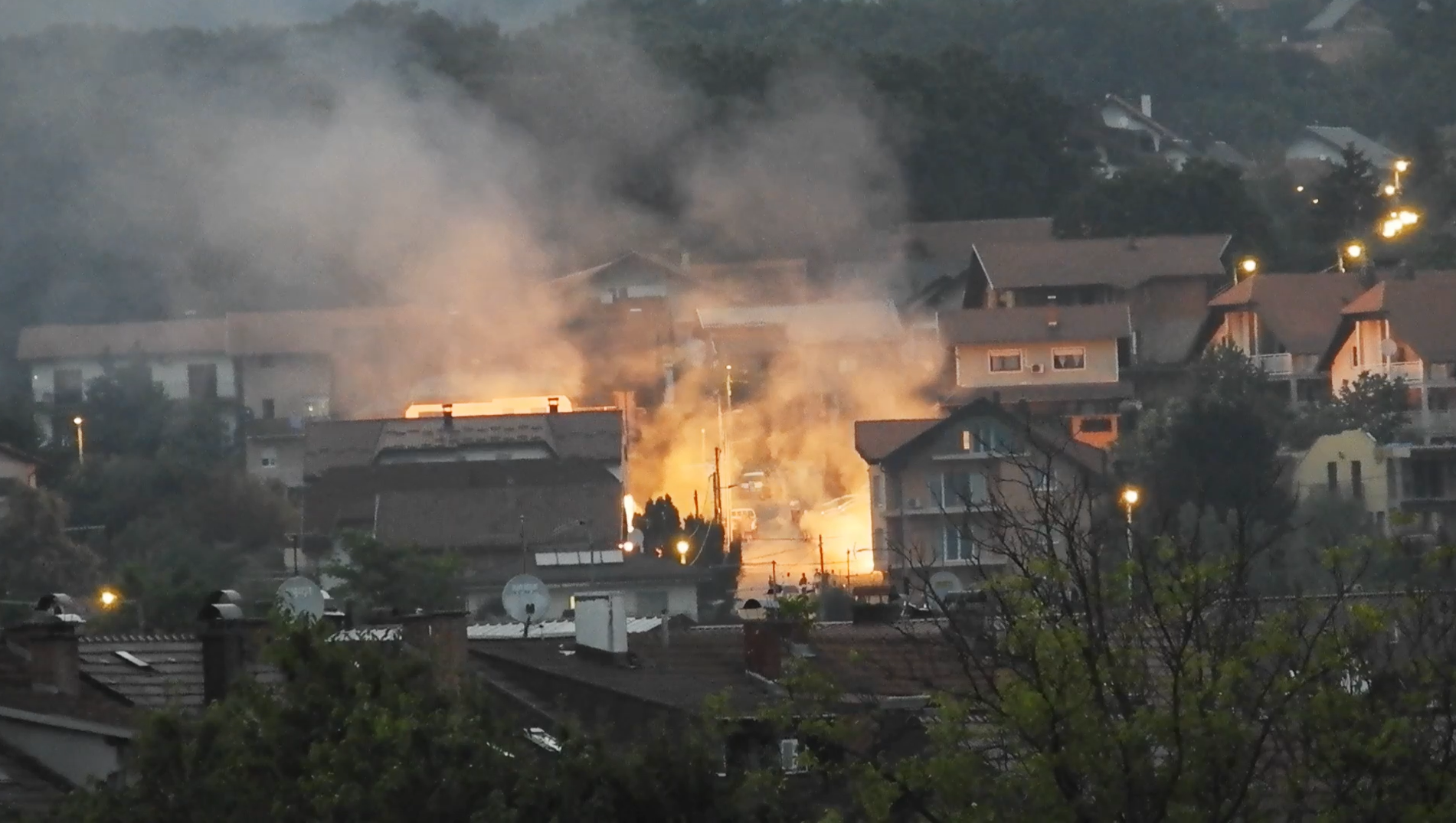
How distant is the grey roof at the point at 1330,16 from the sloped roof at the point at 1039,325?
66.5 m

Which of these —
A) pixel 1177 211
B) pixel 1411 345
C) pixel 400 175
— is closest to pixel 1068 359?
pixel 1411 345

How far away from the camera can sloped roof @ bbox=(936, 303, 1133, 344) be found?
1905 inches

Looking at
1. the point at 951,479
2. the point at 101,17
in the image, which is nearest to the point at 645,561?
the point at 951,479

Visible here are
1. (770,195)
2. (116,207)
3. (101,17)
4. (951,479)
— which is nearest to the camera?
(951,479)

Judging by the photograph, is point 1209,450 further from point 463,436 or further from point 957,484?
point 463,436

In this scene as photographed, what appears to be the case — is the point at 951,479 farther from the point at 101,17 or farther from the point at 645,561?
the point at 101,17

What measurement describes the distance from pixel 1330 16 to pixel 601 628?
9981cm

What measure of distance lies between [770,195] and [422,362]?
10.5 meters

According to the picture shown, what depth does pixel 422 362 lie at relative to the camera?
53500 millimetres

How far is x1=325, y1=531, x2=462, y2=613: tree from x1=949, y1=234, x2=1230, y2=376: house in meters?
20.7

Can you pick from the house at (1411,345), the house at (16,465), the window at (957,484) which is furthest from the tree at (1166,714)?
the house at (16,465)

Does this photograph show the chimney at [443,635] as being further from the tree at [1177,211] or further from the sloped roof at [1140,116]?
the sloped roof at [1140,116]

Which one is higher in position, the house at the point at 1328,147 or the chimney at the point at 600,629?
the house at the point at 1328,147

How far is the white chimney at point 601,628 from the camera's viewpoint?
1861cm
